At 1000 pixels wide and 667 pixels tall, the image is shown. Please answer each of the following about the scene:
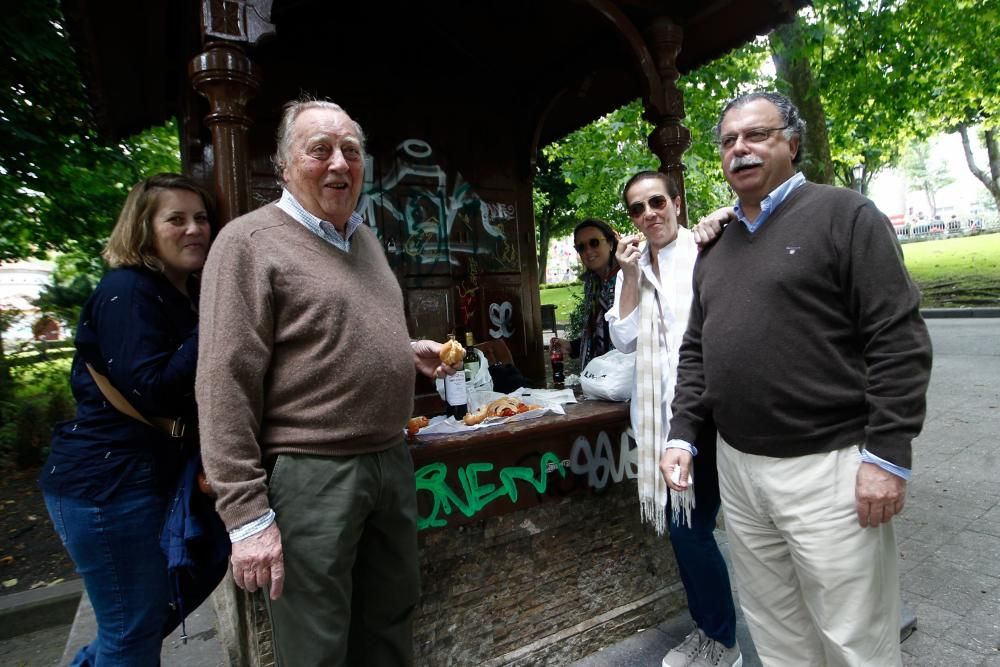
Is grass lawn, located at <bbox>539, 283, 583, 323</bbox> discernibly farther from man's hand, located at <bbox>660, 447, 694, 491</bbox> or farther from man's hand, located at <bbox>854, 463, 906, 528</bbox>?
man's hand, located at <bbox>854, 463, 906, 528</bbox>

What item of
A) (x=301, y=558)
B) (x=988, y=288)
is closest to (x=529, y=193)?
(x=301, y=558)

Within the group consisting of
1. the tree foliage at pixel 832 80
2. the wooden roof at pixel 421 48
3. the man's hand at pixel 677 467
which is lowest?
the man's hand at pixel 677 467

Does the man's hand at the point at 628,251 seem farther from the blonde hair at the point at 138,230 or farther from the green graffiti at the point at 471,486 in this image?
the blonde hair at the point at 138,230

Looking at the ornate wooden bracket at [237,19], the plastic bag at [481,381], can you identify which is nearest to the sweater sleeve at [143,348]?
the ornate wooden bracket at [237,19]

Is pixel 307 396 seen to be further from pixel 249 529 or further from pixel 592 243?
pixel 592 243

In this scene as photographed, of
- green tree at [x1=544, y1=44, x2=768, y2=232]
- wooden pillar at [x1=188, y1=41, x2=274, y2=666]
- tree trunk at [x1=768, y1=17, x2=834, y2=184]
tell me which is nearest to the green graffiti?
wooden pillar at [x1=188, y1=41, x2=274, y2=666]

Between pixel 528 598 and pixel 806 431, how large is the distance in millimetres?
1661

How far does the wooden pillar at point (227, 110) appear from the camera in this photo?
229 cm

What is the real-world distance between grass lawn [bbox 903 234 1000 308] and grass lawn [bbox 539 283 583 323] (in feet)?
31.6

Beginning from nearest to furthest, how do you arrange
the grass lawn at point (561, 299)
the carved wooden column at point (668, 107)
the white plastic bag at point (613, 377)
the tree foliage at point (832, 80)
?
the white plastic bag at point (613, 377) → the carved wooden column at point (668, 107) → the tree foliage at point (832, 80) → the grass lawn at point (561, 299)

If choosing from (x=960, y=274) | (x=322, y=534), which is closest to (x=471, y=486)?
(x=322, y=534)

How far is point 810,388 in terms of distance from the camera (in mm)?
1838

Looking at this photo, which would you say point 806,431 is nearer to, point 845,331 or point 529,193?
point 845,331

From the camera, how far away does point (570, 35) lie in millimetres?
4500
